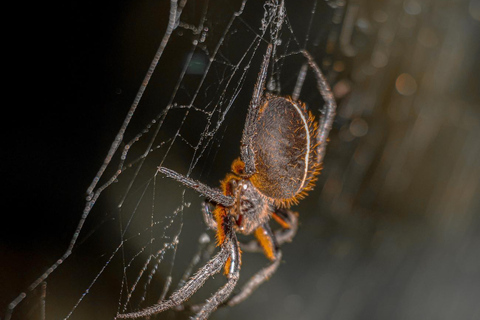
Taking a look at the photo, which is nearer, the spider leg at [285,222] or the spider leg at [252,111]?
the spider leg at [252,111]

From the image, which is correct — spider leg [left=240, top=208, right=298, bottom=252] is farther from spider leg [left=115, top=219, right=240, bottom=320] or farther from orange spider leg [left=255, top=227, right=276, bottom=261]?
spider leg [left=115, top=219, right=240, bottom=320]

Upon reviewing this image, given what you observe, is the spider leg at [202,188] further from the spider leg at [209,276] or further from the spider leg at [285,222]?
the spider leg at [285,222]

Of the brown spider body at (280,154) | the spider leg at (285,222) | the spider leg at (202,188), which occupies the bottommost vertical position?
the spider leg at (285,222)

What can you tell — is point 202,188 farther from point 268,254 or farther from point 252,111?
point 268,254

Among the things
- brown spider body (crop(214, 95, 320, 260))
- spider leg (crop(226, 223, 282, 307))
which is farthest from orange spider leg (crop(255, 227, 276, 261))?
brown spider body (crop(214, 95, 320, 260))

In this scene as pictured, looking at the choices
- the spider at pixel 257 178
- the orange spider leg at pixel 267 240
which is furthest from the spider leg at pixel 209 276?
the orange spider leg at pixel 267 240

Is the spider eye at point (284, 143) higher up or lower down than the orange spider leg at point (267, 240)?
higher up

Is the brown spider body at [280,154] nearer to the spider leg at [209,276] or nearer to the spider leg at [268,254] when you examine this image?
the spider leg at [209,276]
